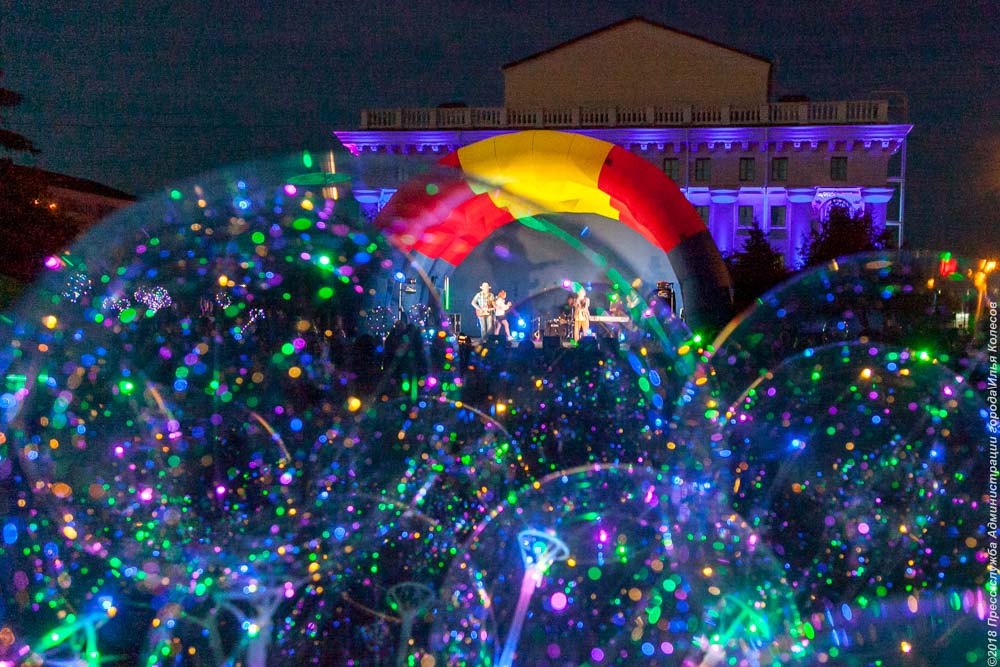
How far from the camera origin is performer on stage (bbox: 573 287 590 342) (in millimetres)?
4379

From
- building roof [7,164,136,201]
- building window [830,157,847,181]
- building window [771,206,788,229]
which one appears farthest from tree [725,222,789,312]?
building roof [7,164,136,201]

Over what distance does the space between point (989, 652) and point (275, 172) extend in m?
3.40

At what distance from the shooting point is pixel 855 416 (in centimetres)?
347

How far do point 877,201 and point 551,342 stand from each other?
2736 cm

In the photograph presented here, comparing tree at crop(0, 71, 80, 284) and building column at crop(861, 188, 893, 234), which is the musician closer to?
tree at crop(0, 71, 80, 284)

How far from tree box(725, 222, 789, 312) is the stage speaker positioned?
17.7 metres

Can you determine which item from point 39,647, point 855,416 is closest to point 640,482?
point 855,416

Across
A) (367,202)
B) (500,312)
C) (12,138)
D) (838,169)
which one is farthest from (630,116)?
(367,202)

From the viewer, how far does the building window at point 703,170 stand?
94.0 ft

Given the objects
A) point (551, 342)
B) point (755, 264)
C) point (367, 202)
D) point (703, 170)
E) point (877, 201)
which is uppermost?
point (703, 170)

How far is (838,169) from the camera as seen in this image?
28438 millimetres

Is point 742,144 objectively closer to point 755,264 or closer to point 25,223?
point 755,264

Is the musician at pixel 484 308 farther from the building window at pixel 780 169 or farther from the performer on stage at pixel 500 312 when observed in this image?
the building window at pixel 780 169

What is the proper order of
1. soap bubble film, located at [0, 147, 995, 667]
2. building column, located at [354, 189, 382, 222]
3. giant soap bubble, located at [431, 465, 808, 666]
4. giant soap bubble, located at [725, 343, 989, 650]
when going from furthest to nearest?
building column, located at [354, 189, 382, 222] < giant soap bubble, located at [725, 343, 989, 650] < soap bubble film, located at [0, 147, 995, 667] < giant soap bubble, located at [431, 465, 808, 666]
